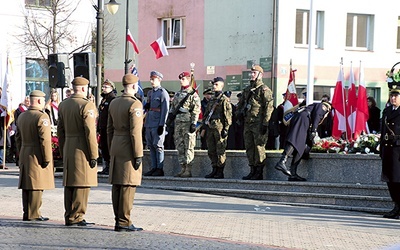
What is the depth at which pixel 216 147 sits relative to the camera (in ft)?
55.0

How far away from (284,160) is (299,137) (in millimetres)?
494

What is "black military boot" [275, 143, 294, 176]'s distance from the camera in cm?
1567

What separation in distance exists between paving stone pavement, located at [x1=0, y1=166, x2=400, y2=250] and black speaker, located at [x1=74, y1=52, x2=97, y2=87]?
399 centimetres

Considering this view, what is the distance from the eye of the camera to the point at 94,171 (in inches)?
474

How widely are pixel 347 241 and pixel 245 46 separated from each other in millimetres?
25275

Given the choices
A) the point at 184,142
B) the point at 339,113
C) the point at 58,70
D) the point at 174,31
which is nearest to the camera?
the point at 184,142

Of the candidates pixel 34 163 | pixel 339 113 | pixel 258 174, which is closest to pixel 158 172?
pixel 258 174

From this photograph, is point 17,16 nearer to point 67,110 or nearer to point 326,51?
point 326,51

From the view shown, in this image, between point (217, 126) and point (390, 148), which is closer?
point (390, 148)

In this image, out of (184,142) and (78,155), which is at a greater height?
(78,155)

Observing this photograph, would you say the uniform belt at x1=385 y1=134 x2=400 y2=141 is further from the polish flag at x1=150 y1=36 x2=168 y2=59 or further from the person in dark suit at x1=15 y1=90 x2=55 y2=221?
the polish flag at x1=150 y1=36 x2=168 y2=59

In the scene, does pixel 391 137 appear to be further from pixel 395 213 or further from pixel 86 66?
pixel 86 66

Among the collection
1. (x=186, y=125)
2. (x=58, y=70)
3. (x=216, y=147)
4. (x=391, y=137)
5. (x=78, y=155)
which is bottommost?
(x=216, y=147)

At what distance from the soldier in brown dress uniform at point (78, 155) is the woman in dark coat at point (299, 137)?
15.4ft
